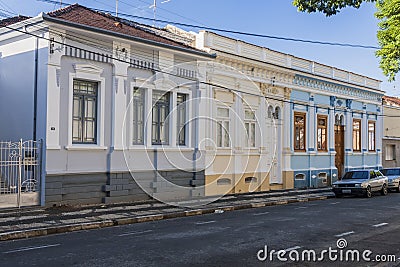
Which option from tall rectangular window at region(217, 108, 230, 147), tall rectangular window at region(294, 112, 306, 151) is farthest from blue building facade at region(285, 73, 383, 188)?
tall rectangular window at region(217, 108, 230, 147)

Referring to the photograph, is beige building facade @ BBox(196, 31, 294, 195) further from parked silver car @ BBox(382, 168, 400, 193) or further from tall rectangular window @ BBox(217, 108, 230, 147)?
parked silver car @ BBox(382, 168, 400, 193)

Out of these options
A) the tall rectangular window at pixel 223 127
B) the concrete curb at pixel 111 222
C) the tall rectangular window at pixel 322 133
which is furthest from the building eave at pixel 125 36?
the tall rectangular window at pixel 322 133

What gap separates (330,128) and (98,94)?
1723 centimetres

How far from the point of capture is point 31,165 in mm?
14938

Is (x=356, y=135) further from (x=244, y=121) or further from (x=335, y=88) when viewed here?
(x=244, y=121)

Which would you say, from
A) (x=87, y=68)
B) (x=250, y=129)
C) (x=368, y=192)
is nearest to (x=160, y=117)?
(x=87, y=68)

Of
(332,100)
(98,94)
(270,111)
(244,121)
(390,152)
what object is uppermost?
(332,100)

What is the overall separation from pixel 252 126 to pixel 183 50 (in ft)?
20.7

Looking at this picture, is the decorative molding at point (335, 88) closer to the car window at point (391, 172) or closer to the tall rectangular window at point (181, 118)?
the car window at point (391, 172)

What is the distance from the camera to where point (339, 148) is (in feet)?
101

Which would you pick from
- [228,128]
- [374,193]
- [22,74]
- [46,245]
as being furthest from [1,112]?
[374,193]

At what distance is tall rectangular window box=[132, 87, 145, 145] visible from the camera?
18062mm

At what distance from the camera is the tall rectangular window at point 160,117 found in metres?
18.9

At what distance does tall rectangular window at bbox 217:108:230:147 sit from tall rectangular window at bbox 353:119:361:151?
13728 mm
